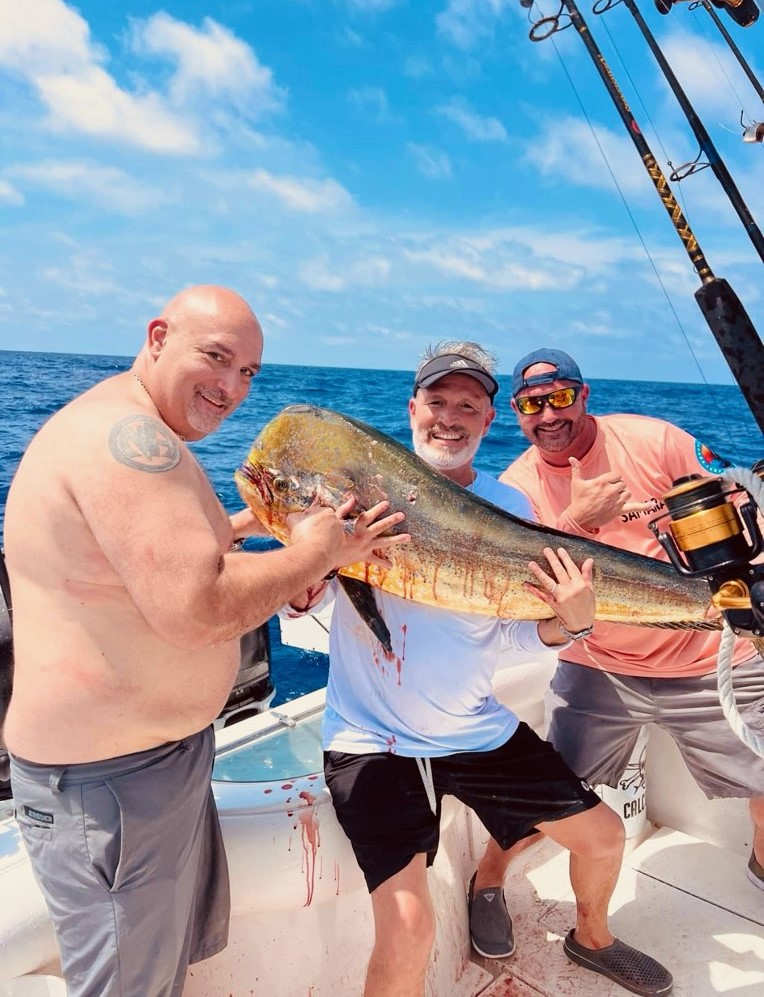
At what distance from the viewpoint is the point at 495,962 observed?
258cm

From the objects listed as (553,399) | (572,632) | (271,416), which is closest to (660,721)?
(572,632)

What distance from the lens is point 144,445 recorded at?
1.46 metres

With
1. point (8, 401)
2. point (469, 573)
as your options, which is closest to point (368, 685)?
point (469, 573)

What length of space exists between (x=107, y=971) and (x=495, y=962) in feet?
5.00

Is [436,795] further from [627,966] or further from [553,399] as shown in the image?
[553,399]

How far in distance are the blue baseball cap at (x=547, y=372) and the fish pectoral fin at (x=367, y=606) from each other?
4.18ft

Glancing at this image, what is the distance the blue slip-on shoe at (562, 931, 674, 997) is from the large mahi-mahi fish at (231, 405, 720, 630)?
3.92ft

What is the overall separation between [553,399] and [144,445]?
1.90m

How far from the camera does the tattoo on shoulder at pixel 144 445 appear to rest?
4.74ft

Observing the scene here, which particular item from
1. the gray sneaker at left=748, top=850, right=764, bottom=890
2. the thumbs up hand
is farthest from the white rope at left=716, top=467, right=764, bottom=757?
the gray sneaker at left=748, top=850, right=764, bottom=890

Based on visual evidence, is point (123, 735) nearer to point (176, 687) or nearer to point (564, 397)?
point (176, 687)

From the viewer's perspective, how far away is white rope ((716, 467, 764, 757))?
1398 mm

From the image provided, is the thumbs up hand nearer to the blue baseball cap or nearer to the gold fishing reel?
the blue baseball cap

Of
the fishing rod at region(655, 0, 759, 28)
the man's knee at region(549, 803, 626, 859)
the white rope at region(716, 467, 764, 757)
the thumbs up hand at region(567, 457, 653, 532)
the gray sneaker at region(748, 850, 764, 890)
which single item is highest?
the fishing rod at region(655, 0, 759, 28)
